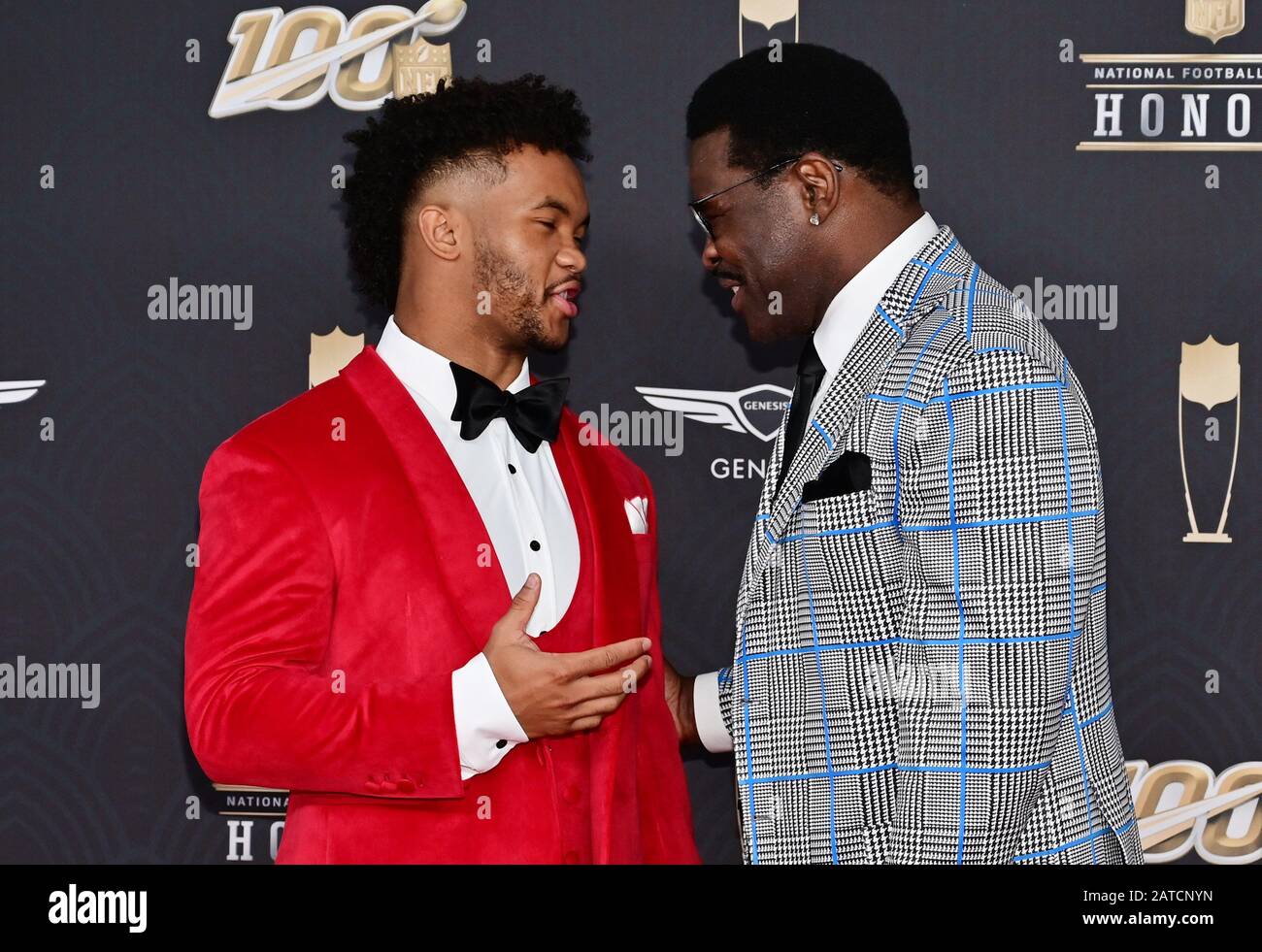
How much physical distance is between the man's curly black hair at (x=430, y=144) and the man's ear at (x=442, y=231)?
0.21ft

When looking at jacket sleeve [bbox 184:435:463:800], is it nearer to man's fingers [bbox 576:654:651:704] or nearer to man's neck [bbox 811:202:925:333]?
man's fingers [bbox 576:654:651:704]

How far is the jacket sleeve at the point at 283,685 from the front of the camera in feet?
6.70

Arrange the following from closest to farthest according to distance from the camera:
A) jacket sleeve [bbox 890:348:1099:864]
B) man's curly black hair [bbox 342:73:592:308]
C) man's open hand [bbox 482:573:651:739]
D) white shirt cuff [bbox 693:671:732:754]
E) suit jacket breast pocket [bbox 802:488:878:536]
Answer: jacket sleeve [bbox 890:348:1099:864], suit jacket breast pocket [bbox 802:488:878:536], man's open hand [bbox 482:573:651:739], man's curly black hair [bbox 342:73:592:308], white shirt cuff [bbox 693:671:732:754]

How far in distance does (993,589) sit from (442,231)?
1172 mm

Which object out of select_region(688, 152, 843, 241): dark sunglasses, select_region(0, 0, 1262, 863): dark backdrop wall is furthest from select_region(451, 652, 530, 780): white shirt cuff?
select_region(0, 0, 1262, 863): dark backdrop wall

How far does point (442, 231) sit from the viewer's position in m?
2.37

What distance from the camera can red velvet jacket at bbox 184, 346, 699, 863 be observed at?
6.77 feet

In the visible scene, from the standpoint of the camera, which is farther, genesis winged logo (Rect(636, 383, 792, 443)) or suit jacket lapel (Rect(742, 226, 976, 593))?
genesis winged logo (Rect(636, 383, 792, 443))

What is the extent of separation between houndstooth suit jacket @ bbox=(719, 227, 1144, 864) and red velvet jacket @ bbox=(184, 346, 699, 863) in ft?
1.14

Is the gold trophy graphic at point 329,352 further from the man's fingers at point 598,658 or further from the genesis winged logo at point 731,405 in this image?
the man's fingers at point 598,658

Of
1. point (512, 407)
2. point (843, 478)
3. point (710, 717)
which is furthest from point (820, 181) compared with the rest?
point (710, 717)

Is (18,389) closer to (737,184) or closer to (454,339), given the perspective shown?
(454,339)

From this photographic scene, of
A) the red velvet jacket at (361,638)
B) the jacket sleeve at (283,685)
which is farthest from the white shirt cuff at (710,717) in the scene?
the jacket sleeve at (283,685)

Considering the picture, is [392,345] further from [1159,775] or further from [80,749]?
[1159,775]
